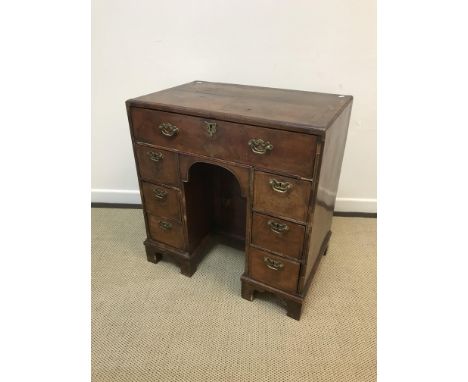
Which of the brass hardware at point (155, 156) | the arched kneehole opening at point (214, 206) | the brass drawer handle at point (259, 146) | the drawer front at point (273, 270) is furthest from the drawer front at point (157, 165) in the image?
the drawer front at point (273, 270)

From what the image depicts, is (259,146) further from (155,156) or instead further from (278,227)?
(155,156)

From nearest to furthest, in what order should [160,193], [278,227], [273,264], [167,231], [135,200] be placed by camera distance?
1. [278,227]
2. [273,264]
3. [160,193]
4. [167,231]
5. [135,200]

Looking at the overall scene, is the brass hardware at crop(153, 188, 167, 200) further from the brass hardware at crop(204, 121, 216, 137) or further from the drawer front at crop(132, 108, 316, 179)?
the brass hardware at crop(204, 121, 216, 137)

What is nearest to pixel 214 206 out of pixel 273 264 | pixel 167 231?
pixel 167 231

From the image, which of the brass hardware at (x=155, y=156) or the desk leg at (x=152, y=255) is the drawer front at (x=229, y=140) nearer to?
the brass hardware at (x=155, y=156)

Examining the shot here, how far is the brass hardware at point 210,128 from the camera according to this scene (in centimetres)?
108

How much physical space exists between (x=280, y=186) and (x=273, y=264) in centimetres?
37

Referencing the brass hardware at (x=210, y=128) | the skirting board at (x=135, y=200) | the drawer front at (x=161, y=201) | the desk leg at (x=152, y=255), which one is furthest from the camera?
the skirting board at (x=135, y=200)

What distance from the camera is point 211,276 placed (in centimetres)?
153

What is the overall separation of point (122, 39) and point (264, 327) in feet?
5.20

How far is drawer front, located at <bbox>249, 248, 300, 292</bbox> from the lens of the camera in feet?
3.97

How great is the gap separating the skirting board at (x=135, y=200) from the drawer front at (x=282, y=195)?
96cm

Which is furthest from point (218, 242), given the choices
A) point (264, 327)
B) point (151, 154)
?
point (151, 154)

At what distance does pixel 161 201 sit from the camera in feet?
4.53
